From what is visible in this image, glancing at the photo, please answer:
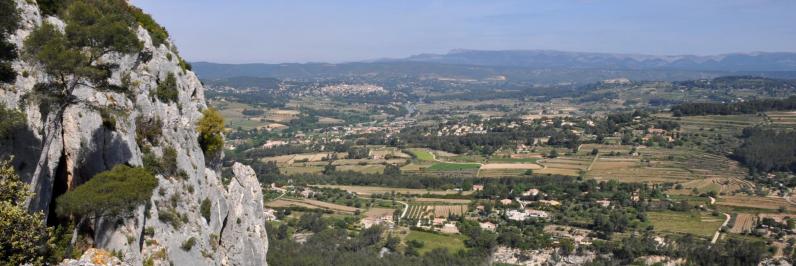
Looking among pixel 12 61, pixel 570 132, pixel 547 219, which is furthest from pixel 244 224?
pixel 570 132

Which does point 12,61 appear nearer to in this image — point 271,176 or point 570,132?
point 271,176

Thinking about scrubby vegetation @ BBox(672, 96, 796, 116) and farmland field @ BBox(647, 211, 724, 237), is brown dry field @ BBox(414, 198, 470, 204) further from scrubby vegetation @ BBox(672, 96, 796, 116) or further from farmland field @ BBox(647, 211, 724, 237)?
scrubby vegetation @ BBox(672, 96, 796, 116)

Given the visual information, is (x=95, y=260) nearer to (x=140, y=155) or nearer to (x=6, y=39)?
(x=140, y=155)

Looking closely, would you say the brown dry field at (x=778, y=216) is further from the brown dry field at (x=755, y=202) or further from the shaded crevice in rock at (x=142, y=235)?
the shaded crevice in rock at (x=142, y=235)

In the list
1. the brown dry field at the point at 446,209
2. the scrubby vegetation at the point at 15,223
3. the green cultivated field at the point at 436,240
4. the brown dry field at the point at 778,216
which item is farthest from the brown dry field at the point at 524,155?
the scrubby vegetation at the point at 15,223

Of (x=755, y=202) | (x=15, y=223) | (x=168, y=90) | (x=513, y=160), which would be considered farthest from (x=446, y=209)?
(x=15, y=223)
